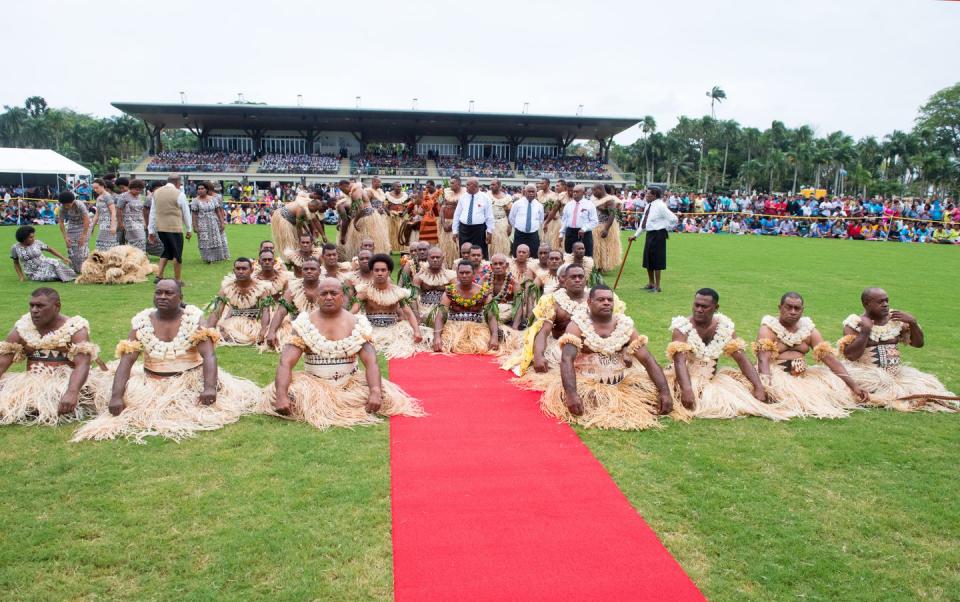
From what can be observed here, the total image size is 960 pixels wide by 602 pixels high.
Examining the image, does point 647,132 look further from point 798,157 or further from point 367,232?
point 367,232

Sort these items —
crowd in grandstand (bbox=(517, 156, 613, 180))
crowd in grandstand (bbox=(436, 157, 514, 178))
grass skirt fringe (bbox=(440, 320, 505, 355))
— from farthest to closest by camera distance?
1. crowd in grandstand (bbox=(517, 156, 613, 180))
2. crowd in grandstand (bbox=(436, 157, 514, 178))
3. grass skirt fringe (bbox=(440, 320, 505, 355))

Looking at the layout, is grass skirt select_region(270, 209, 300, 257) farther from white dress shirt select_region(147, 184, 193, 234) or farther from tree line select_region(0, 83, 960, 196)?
tree line select_region(0, 83, 960, 196)

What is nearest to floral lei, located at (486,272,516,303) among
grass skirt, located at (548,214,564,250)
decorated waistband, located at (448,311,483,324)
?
decorated waistband, located at (448,311,483,324)

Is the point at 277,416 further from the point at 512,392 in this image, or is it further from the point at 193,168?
the point at 193,168

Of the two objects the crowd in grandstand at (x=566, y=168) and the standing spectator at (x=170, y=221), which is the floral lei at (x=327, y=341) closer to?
the standing spectator at (x=170, y=221)

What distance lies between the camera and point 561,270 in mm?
6742

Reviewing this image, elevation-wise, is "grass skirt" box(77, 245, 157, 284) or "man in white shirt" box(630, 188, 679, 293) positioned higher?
"man in white shirt" box(630, 188, 679, 293)

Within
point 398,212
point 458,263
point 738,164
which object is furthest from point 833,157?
point 458,263

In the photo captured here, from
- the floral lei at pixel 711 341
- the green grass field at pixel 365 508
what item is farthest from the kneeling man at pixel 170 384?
the floral lei at pixel 711 341

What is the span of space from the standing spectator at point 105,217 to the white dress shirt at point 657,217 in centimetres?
874

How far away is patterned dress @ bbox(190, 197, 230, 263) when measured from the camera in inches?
508

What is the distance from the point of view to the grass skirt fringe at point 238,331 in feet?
23.5

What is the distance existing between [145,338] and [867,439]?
5.15 meters

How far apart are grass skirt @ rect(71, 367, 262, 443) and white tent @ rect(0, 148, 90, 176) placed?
31.5 m
